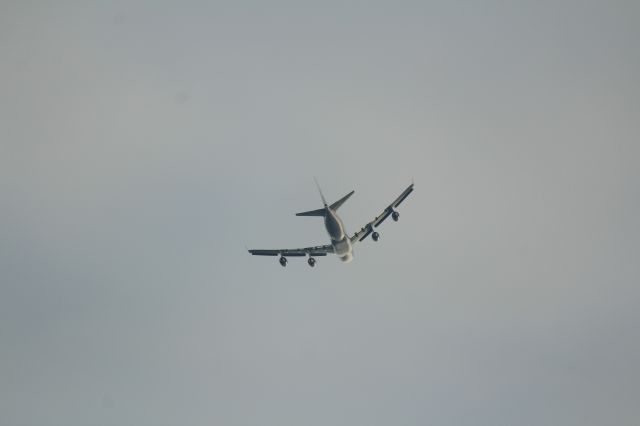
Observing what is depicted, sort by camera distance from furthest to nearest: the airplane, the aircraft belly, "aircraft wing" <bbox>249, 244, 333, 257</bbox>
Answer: "aircraft wing" <bbox>249, 244, 333, 257</bbox>, the aircraft belly, the airplane

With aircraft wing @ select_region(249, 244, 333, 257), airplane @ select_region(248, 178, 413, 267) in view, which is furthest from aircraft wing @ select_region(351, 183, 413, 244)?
aircraft wing @ select_region(249, 244, 333, 257)

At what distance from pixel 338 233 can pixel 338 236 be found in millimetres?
819

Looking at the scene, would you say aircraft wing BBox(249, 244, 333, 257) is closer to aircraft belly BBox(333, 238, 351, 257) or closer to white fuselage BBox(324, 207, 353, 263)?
white fuselage BBox(324, 207, 353, 263)

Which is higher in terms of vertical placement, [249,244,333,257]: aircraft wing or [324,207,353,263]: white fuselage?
[249,244,333,257]: aircraft wing

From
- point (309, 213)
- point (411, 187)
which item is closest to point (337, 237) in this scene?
point (309, 213)

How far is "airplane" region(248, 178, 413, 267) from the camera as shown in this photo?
90875 mm

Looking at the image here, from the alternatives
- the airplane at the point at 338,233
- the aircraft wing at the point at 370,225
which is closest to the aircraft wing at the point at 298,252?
the airplane at the point at 338,233

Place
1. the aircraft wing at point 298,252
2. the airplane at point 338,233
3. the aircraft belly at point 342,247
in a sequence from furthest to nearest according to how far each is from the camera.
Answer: the aircraft wing at point 298,252, the aircraft belly at point 342,247, the airplane at point 338,233

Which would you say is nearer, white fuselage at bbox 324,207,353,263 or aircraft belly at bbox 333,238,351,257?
white fuselage at bbox 324,207,353,263

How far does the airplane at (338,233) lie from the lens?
90875 millimetres

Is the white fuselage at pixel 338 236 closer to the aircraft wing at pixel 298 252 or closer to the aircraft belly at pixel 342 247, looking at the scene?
the aircraft belly at pixel 342 247

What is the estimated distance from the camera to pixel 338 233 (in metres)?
93.1

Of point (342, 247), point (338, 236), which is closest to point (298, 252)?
point (342, 247)

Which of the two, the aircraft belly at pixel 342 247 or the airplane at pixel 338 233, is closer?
the airplane at pixel 338 233
